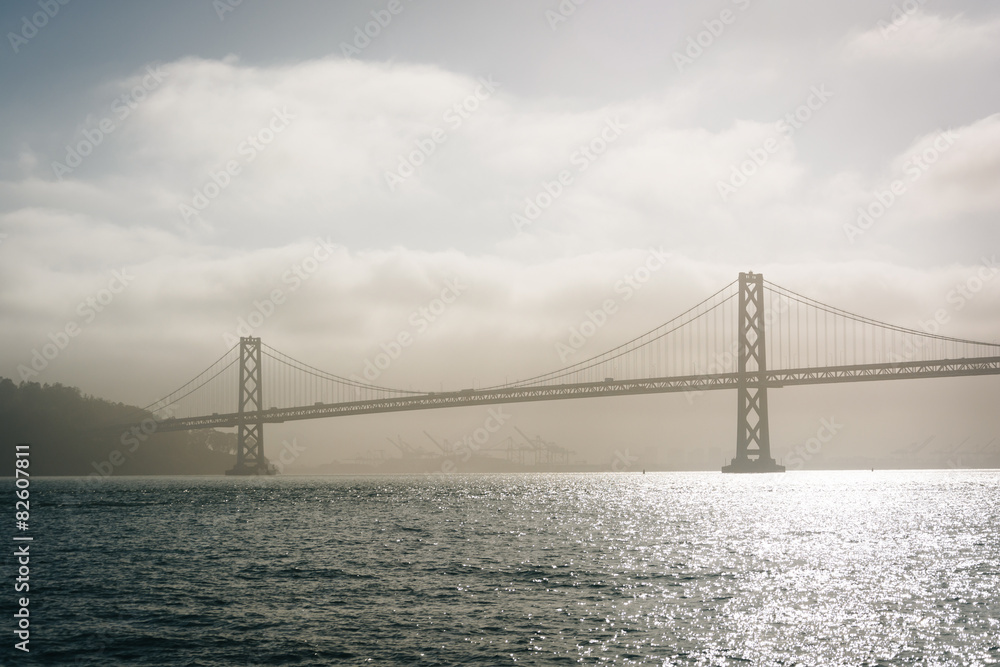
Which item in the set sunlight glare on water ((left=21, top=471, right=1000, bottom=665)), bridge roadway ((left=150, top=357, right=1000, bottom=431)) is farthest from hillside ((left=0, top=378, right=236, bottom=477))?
sunlight glare on water ((left=21, top=471, right=1000, bottom=665))

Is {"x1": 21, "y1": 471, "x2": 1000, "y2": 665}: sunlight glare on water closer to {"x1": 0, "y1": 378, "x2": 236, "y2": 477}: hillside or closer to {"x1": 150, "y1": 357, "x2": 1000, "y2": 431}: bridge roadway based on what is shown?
{"x1": 150, "y1": 357, "x2": 1000, "y2": 431}: bridge roadway

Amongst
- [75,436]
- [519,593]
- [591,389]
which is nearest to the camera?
[519,593]

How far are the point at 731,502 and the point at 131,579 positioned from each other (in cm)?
5075

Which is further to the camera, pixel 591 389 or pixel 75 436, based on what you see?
pixel 75 436

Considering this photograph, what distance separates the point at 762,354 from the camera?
107m

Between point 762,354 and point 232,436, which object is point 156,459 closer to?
point 232,436

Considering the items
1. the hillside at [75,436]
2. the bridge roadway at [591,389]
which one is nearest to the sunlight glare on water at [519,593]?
the bridge roadway at [591,389]

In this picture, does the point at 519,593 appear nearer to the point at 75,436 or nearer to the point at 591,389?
the point at 591,389

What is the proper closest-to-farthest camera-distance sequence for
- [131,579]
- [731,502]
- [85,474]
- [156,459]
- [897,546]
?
[131,579], [897,546], [731,502], [85,474], [156,459]

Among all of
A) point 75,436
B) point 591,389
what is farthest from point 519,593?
point 75,436

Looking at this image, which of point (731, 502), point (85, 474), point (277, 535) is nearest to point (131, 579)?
point (277, 535)

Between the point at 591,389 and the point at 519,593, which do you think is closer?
the point at 519,593

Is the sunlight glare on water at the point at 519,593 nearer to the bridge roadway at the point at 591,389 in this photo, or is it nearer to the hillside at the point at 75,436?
the bridge roadway at the point at 591,389

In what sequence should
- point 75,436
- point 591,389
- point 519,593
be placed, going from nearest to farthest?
point 519,593
point 591,389
point 75,436
